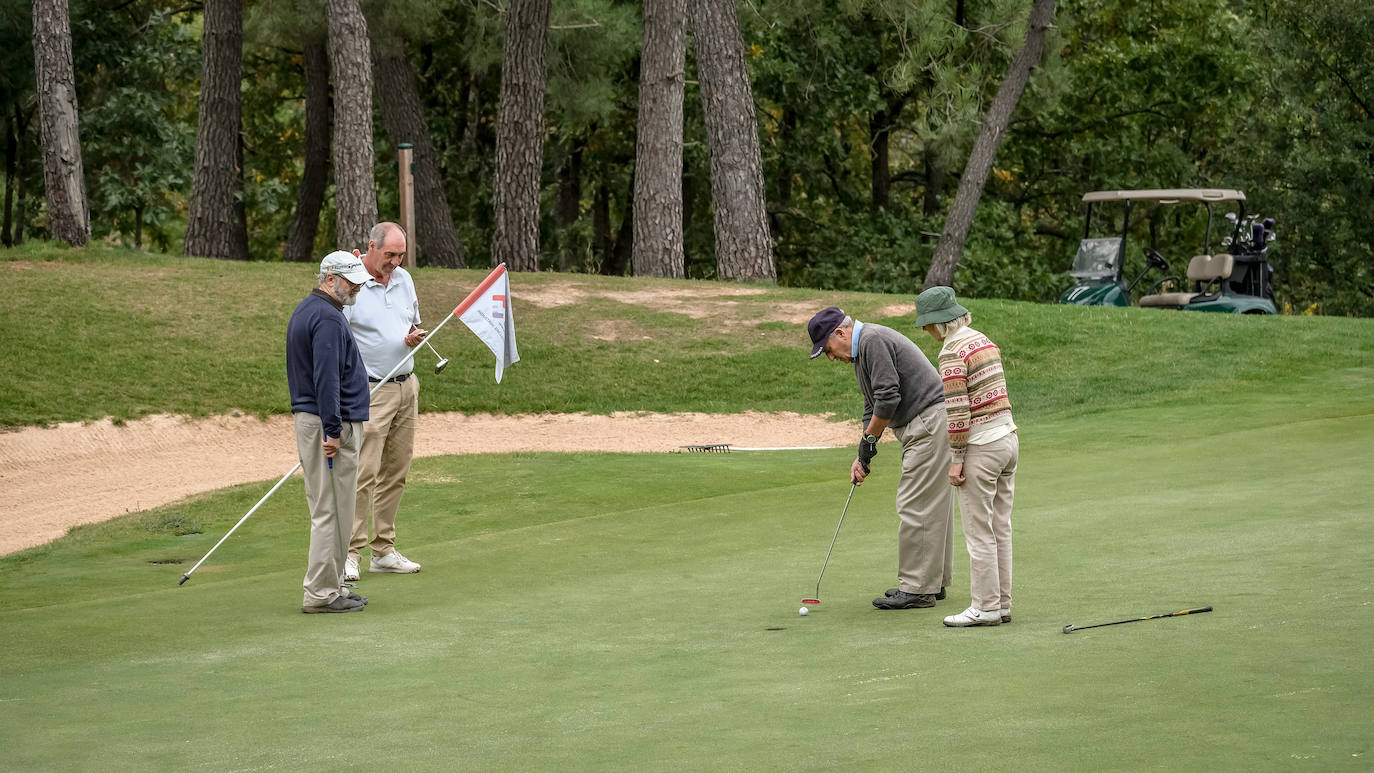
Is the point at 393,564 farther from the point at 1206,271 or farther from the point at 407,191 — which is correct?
the point at 1206,271

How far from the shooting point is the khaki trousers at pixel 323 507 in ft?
28.6

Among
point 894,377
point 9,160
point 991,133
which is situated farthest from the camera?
point 9,160

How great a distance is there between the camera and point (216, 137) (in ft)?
92.0

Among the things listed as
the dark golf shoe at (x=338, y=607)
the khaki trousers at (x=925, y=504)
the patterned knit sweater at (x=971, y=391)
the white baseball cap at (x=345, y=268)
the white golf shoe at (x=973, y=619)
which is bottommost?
the dark golf shoe at (x=338, y=607)

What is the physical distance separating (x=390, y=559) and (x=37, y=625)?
7.71ft

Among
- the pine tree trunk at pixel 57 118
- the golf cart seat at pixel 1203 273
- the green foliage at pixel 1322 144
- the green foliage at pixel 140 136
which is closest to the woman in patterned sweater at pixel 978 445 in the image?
the golf cart seat at pixel 1203 273

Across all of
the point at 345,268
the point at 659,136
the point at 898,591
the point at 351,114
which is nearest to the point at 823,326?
the point at 898,591

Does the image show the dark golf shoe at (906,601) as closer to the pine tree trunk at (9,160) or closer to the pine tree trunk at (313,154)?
the pine tree trunk at (313,154)

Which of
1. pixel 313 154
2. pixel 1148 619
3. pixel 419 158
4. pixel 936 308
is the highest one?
pixel 313 154

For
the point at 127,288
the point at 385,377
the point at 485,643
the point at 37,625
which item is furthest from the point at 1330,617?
the point at 127,288

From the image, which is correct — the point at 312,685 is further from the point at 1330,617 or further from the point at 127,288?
the point at 127,288

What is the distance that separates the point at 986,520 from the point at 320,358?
12.3ft

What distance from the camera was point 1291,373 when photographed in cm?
2011

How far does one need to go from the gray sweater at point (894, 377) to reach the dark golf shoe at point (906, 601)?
36.6 inches
